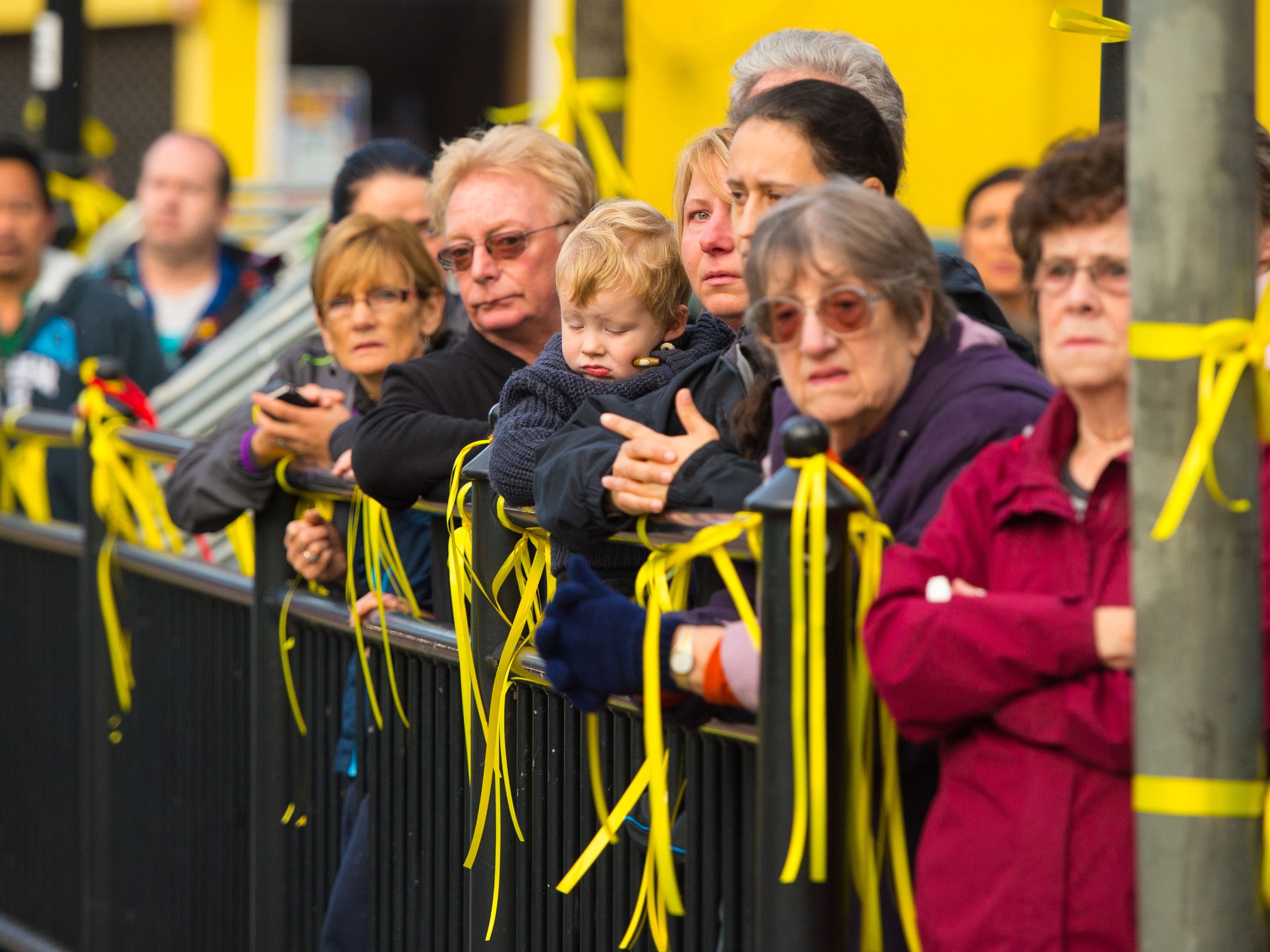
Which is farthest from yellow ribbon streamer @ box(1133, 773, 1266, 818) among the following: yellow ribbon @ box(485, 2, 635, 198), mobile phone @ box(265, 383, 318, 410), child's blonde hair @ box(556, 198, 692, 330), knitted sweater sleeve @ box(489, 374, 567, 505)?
yellow ribbon @ box(485, 2, 635, 198)

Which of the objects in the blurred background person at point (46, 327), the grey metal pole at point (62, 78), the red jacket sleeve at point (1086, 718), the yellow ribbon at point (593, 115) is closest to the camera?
the red jacket sleeve at point (1086, 718)

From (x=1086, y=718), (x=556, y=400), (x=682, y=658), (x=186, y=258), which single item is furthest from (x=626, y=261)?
(x=186, y=258)

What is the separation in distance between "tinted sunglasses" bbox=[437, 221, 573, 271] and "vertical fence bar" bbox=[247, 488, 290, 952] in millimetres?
645

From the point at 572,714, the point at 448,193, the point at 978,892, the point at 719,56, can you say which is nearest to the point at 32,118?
the point at 719,56

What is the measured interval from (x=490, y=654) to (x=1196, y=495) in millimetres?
1506

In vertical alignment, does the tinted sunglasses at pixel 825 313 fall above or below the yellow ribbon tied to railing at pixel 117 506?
above

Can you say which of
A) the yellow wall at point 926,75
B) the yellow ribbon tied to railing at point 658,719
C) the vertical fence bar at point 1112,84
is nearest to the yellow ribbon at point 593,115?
the yellow wall at point 926,75

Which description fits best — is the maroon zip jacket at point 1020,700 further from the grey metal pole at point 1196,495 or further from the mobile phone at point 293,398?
the mobile phone at point 293,398

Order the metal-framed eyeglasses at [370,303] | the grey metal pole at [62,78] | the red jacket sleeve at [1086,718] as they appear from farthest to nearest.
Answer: the grey metal pole at [62,78] → the metal-framed eyeglasses at [370,303] → the red jacket sleeve at [1086,718]

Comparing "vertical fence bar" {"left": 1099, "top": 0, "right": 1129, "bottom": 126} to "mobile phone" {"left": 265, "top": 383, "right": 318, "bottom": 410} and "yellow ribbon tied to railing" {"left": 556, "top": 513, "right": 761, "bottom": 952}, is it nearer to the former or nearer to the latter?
"yellow ribbon tied to railing" {"left": 556, "top": 513, "right": 761, "bottom": 952}

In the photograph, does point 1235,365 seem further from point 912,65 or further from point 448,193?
point 912,65

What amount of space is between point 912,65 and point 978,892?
475cm

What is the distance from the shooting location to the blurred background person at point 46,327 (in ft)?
21.1

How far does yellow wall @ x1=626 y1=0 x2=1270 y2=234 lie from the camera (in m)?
6.24
